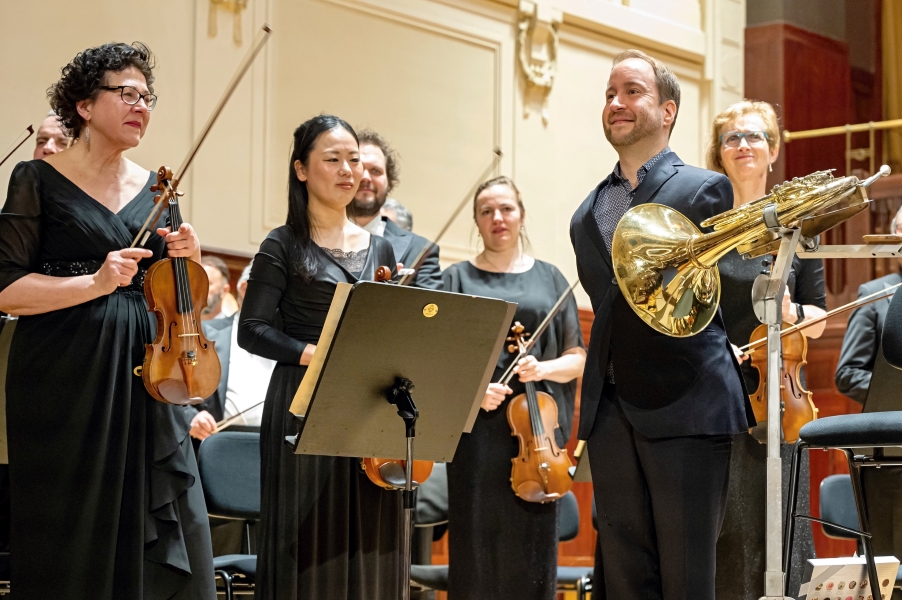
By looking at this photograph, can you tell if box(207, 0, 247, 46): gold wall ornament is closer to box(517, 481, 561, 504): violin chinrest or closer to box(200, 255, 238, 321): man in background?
box(200, 255, 238, 321): man in background

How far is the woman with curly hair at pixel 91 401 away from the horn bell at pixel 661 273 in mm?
1018

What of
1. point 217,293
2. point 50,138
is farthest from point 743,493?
point 217,293

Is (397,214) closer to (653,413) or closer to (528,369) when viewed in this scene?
(528,369)

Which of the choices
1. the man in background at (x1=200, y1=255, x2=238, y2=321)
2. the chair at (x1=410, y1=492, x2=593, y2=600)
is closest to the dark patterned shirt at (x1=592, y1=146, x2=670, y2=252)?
the chair at (x1=410, y1=492, x2=593, y2=600)

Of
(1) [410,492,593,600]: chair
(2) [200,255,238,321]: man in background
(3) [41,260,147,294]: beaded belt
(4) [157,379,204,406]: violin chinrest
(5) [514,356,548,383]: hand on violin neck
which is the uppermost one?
(2) [200,255,238,321]: man in background

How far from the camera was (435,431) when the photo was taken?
8.64ft

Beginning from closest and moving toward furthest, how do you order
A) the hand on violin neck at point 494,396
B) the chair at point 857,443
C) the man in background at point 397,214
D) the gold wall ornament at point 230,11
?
the chair at point 857,443, the hand on violin neck at point 494,396, the man in background at point 397,214, the gold wall ornament at point 230,11

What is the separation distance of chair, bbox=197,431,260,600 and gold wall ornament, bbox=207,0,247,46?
8.28ft

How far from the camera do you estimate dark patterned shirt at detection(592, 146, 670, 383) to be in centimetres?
253

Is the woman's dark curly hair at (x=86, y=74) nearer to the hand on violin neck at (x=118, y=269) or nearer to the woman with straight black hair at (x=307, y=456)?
the hand on violin neck at (x=118, y=269)

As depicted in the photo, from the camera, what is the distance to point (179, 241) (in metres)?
2.62

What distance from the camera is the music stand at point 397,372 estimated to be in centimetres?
244

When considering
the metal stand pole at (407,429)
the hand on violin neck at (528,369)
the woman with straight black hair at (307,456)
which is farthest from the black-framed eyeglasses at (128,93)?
the hand on violin neck at (528,369)

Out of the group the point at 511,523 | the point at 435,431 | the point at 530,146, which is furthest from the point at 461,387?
the point at 530,146
